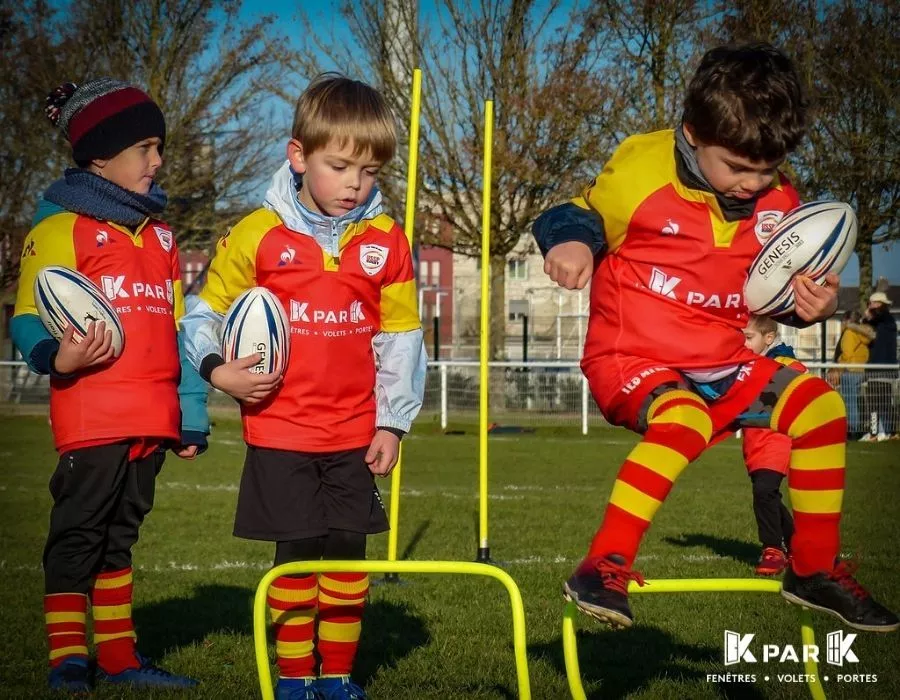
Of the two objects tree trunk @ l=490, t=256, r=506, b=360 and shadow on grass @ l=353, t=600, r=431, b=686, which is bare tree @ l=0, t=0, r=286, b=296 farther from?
shadow on grass @ l=353, t=600, r=431, b=686

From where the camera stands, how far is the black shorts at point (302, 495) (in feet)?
14.3

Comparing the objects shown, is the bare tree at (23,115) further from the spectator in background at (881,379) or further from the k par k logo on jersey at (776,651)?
the k par k logo on jersey at (776,651)

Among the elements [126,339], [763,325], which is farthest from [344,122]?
[763,325]

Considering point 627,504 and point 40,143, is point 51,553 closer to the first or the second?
point 627,504

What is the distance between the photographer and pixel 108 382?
4.69 meters

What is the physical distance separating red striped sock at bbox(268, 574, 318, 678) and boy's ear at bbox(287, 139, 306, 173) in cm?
146

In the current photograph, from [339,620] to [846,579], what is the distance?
5.86 ft

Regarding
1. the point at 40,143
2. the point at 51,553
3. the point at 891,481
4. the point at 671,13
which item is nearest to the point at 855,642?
the point at 51,553

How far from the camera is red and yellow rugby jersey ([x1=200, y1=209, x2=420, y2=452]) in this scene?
14.4ft

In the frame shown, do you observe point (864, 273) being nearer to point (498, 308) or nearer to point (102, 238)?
point (498, 308)

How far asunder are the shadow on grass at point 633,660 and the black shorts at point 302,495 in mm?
1116

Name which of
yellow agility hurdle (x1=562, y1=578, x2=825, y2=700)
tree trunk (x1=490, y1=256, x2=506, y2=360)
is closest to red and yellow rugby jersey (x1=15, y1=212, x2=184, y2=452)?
yellow agility hurdle (x1=562, y1=578, x2=825, y2=700)

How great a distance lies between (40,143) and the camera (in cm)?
2684

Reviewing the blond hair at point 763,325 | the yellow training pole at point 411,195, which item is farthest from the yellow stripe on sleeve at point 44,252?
the blond hair at point 763,325
